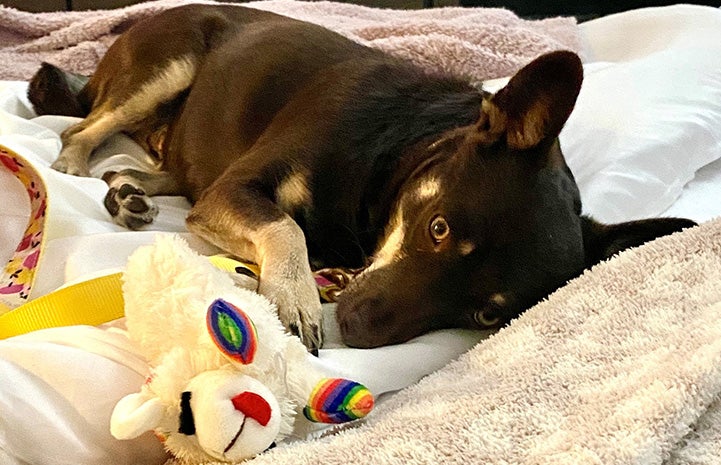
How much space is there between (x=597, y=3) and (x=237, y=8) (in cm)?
331

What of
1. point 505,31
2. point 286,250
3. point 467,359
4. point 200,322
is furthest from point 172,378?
point 505,31

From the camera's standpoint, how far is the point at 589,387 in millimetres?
1020

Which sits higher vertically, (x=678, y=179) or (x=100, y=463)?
(x=100, y=463)

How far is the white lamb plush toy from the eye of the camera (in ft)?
2.87

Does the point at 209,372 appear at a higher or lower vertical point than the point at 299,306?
higher

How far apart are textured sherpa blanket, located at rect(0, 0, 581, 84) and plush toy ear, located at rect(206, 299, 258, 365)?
1.73 metres

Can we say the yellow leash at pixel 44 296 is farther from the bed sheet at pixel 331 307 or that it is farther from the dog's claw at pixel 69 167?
the dog's claw at pixel 69 167

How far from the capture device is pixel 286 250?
152cm

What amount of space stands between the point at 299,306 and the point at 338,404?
0.44 m

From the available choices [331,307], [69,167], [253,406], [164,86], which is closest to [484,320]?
[331,307]

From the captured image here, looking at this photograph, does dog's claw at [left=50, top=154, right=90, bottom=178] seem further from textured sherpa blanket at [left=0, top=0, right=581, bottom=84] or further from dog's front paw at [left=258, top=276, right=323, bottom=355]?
dog's front paw at [left=258, top=276, right=323, bottom=355]

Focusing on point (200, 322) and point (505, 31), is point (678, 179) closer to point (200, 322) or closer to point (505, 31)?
point (505, 31)

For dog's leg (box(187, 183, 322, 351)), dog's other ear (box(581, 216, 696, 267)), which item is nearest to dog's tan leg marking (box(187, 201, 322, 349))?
dog's leg (box(187, 183, 322, 351))

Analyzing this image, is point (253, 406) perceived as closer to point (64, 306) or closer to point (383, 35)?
point (64, 306)
